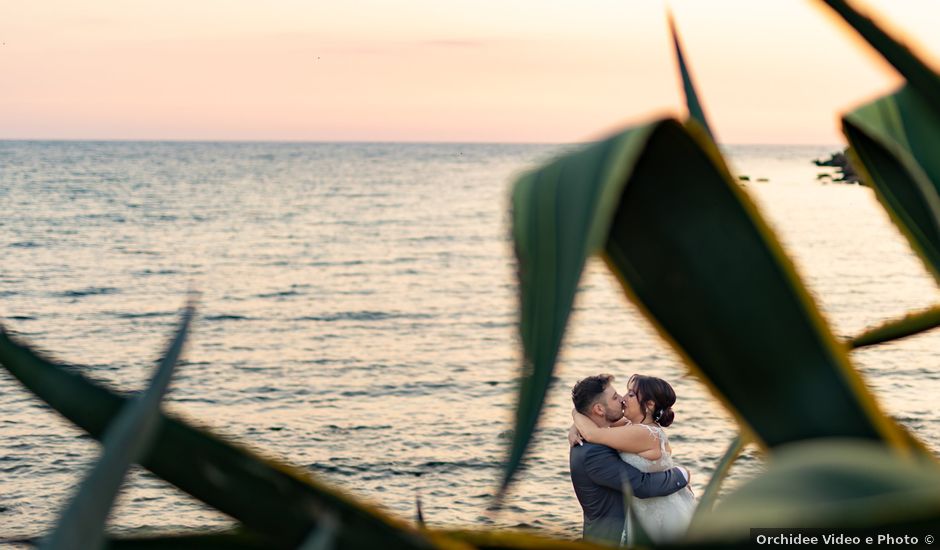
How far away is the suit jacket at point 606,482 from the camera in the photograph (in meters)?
6.19

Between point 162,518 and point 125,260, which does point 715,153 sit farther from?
point 125,260

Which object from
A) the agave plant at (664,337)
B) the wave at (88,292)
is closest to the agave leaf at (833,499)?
the agave plant at (664,337)

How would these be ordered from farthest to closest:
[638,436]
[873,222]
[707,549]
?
[873,222] → [638,436] → [707,549]

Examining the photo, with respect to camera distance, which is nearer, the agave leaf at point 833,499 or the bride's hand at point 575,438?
the agave leaf at point 833,499

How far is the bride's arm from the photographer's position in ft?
20.3

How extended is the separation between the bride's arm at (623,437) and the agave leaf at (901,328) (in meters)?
5.33

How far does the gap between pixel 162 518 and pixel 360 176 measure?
107 meters

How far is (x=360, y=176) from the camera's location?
120188mm

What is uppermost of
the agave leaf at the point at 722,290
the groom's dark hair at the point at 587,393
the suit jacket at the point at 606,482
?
the agave leaf at the point at 722,290

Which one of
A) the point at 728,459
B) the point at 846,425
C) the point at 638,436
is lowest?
the point at 638,436

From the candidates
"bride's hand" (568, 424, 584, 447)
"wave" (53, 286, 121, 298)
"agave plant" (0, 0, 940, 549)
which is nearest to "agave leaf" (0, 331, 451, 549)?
"agave plant" (0, 0, 940, 549)

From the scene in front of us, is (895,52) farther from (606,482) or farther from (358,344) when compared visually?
(358,344)

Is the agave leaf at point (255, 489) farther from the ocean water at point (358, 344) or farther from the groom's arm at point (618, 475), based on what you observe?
the groom's arm at point (618, 475)

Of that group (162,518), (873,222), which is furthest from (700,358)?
(873,222)
